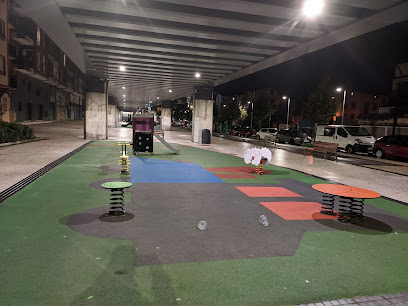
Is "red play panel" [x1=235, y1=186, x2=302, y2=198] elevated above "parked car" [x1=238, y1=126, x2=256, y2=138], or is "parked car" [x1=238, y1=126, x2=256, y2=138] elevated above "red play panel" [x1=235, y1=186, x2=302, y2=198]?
"parked car" [x1=238, y1=126, x2=256, y2=138]

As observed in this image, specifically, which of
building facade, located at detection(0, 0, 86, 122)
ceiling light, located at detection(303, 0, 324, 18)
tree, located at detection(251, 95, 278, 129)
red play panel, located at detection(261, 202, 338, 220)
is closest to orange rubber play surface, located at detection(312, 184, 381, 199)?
red play panel, located at detection(261, 202, 338, 220)

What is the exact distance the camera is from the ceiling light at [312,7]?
25.9 feet

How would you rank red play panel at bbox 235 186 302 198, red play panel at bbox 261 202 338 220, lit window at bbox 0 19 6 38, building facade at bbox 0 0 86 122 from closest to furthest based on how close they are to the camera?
red play panel at bbox 261 202 338 220, red play panel at bbox 235 186 302 198, lit window at bbox 0 19 6 38, building facade at bbox 0 0 86 122

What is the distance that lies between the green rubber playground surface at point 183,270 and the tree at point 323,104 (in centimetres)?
2228

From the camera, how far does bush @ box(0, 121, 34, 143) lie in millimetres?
16175

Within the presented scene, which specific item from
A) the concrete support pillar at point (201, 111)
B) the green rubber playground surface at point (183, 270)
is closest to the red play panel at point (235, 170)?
the green rubber playground surface at point (183, 270)

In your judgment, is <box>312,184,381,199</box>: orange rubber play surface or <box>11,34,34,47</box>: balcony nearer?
<box>312,184,381,199</box>: orange rubber play surface

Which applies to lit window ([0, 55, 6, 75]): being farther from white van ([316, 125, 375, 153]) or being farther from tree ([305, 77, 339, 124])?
white van ([316, 125, 375, 153])

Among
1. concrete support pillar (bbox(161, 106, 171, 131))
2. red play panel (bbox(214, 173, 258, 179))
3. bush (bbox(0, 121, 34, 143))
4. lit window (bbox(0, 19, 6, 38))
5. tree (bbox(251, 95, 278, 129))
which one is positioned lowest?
red play panel (bbox(214, 173, 258, 179))

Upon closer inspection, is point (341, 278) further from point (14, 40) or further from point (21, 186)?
point (14, 40)

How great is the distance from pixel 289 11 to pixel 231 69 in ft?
31.8

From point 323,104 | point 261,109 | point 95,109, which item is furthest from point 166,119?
point 323,104

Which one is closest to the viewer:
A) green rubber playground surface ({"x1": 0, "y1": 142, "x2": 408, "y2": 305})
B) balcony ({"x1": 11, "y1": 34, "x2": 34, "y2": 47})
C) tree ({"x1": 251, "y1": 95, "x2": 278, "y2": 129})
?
green rubber playground surface ({"x1": 0, "y1": 142, "x2": 408, "y2": 305})

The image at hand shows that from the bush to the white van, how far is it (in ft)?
70.6
